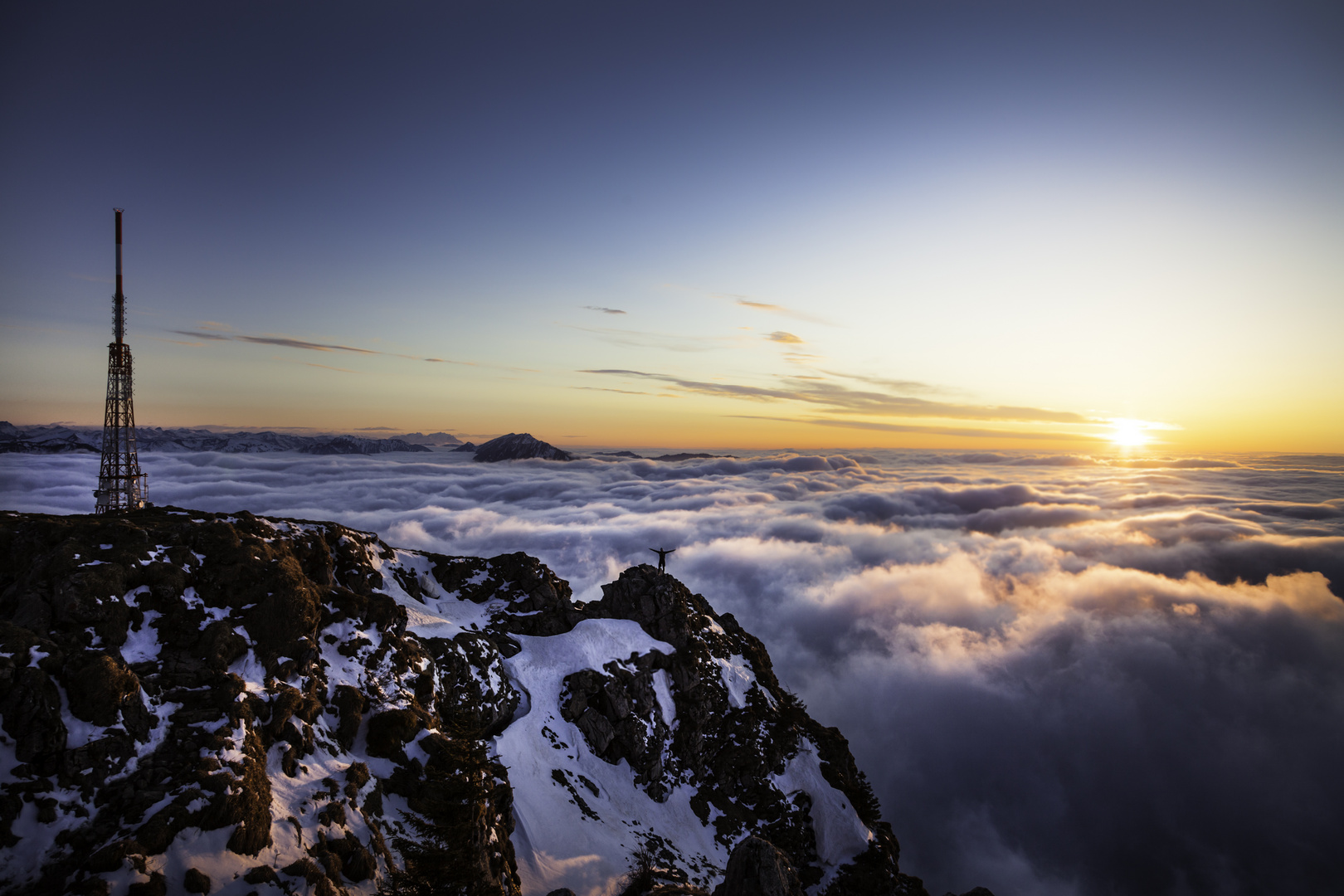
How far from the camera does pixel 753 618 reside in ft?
643

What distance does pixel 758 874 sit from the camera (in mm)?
43469

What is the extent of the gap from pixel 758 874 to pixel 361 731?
1359 inches

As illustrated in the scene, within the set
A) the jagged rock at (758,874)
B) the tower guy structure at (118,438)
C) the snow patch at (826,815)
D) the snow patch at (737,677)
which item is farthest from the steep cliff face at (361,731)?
the tower guy structure at (118,438)

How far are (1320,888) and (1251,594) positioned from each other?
86656 millimetres

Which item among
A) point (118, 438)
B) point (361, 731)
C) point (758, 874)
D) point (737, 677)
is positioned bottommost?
point (737, 677)

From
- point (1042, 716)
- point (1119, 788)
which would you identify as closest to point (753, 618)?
point (1042, 716)

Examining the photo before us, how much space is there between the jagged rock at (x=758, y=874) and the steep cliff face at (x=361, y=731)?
6.26m

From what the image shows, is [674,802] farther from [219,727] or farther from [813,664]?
[813,664]

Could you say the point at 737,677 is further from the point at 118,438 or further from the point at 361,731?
the point at 118,438

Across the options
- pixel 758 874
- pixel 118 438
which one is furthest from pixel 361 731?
pixel 118 438

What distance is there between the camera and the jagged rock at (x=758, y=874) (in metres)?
43.1

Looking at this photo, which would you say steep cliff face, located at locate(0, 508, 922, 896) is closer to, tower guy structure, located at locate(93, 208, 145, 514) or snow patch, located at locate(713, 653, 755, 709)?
snow patch, located at locate(713, 653, 755, 709)

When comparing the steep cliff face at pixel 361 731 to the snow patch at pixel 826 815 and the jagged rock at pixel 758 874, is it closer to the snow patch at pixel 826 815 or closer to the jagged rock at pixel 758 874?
the snow patch at pixel 826 815

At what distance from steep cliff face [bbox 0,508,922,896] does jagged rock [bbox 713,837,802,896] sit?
6.26 meters
